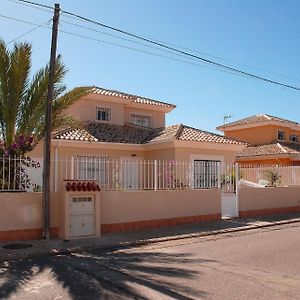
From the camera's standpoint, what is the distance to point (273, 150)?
29.1 metres

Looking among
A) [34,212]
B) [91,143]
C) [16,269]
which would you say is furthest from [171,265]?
[91,143]

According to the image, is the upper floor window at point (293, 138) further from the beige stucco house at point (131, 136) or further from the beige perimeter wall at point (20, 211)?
the beige perimeter wall at point (20, 211)

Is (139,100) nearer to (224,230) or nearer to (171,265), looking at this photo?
(224,230)

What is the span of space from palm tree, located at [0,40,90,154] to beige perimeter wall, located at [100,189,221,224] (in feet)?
9.40

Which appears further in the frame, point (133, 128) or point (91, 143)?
point (133, 128)

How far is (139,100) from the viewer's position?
23906mm

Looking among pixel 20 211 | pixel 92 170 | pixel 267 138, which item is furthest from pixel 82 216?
pixel 267 138

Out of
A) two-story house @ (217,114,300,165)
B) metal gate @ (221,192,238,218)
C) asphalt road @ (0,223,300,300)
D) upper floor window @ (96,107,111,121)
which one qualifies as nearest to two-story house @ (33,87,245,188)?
upper floor window @ (96,107,111,121)

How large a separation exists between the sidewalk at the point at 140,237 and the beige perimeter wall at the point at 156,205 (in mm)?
510

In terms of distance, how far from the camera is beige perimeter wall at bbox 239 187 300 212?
1652 cm

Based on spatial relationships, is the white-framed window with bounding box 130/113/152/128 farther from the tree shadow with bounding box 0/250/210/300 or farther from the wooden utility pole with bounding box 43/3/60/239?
the tree shadow with bounding box 0/250/210/300

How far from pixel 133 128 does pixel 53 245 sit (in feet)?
42.0

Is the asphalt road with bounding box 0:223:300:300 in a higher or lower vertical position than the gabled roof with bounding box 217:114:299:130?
lower

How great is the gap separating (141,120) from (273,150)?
34.7ft
